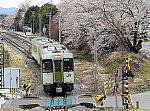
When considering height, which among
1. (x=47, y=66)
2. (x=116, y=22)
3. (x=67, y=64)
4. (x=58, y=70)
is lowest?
(x=58, y=70)

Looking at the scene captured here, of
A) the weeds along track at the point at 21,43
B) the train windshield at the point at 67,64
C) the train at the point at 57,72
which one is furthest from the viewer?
the weeds along track at the point at 21,43

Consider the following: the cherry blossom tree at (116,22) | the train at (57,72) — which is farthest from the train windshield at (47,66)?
the cherry blossom tree at (116,22)

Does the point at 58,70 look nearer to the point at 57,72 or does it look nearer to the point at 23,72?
the point at 57,72

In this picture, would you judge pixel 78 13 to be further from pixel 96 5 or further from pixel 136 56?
pixel 136 56

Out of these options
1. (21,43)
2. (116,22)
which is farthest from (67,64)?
(21,43)

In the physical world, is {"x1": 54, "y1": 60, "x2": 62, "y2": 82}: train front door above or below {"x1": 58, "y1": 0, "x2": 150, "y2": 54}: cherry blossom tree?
below

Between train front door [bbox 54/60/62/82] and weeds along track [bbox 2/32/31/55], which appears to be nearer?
train front door [bbox 54/60/62/82]

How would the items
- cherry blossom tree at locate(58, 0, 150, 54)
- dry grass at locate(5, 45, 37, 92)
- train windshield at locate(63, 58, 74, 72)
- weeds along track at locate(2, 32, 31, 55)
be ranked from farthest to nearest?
→ weeds along track at locate(2, 32, 31, 55)
cherry blossom tree at locate(58, 0, 150, 54)
dry grass at locate(5, 45, 37, 92)
train windshield at locate(63, 58, 74, 72)

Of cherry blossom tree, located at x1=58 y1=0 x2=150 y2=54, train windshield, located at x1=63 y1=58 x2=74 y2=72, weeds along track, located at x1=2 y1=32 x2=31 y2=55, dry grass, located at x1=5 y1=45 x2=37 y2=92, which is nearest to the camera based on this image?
train windshield, located at x1=63 y1=58 x2=74 y2=72

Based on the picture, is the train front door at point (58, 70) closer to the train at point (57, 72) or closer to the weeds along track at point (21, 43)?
the train at point (57, 72)

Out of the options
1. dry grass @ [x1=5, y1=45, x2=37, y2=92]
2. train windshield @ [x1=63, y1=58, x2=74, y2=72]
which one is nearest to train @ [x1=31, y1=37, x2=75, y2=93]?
train windshield @ [x1=63, y1=58, x2=74, y2=72]

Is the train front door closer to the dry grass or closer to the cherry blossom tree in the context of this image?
the dry grass

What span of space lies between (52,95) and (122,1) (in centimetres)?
1070

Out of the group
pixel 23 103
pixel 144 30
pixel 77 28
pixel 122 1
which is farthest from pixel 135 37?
pixel 23 103
